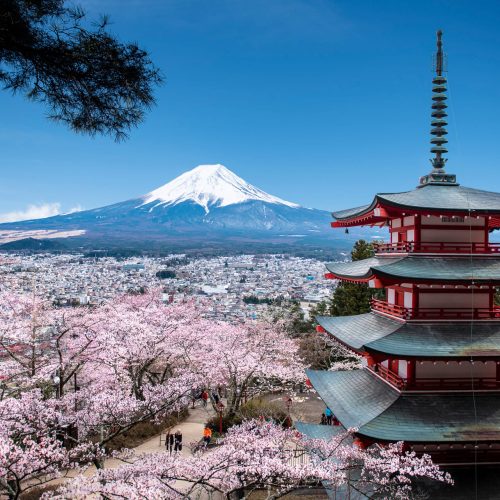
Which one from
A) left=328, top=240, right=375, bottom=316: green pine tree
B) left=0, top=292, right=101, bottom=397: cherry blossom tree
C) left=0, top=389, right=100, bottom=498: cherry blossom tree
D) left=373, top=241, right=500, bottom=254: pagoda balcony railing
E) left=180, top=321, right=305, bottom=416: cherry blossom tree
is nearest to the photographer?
left=0, top=389, right=100, bottom=498: cherry blossom tree

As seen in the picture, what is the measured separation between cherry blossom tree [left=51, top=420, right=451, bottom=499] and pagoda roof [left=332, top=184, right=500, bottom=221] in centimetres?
524

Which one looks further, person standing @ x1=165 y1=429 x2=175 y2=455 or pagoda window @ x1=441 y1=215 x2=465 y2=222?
person standing @ x1=165 y1=429 x2=175 y2=455

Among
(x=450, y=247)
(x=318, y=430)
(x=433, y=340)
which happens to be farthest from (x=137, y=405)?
(x=450, y=247)

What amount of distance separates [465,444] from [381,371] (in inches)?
106

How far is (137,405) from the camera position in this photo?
1275cm

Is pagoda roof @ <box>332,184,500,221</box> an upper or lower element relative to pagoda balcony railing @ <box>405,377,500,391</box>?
upper

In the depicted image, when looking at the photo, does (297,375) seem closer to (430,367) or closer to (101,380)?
(101,380)

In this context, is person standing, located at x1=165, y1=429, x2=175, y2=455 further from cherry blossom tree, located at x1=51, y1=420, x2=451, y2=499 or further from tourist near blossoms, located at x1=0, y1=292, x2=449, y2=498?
cherry blossom tree, located at x1=51, y1=420, x2=451, y2=499

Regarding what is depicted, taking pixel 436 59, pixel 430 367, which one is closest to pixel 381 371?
pixel 430 367

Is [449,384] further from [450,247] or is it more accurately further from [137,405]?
[137,405]

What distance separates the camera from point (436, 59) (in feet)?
41.7

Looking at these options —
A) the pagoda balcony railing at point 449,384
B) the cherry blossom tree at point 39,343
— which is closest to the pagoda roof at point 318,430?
the pagoda balcony railing at point 449,384

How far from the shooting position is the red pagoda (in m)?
10.2

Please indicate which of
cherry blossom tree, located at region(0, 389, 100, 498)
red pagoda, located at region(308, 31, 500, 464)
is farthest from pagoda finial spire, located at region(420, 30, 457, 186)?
cherry blossom tree, located at region(0, 389, 100, 498)
